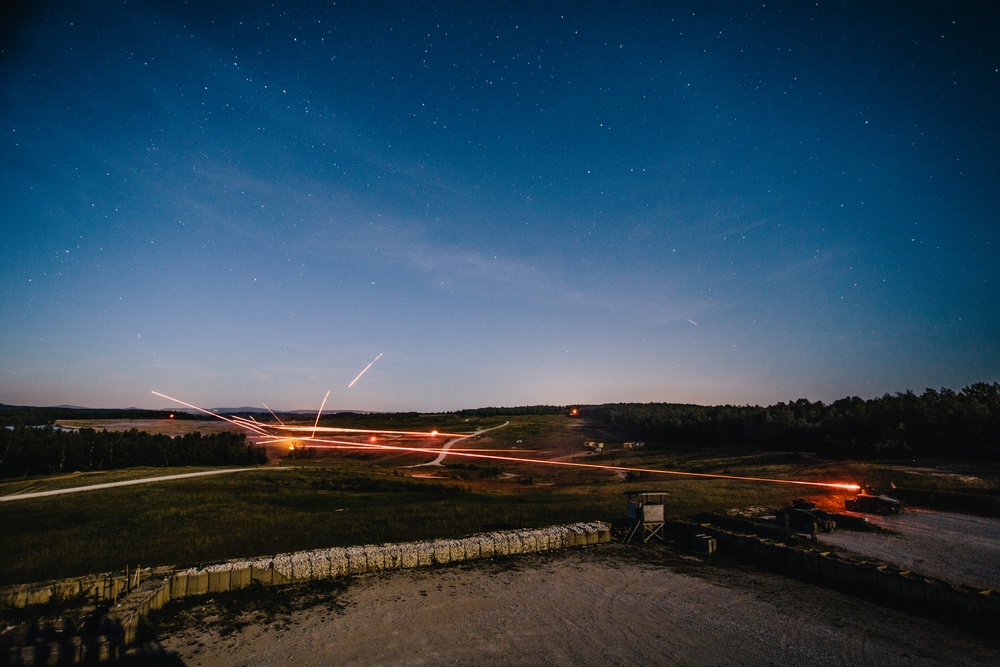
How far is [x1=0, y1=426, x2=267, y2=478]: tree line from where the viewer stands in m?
46.5

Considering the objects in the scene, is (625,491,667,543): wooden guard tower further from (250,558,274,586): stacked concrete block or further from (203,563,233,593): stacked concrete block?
(203,563,233,593): stacked concrete block

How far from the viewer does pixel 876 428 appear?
59688 mm

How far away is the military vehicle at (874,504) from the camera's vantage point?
25.0m

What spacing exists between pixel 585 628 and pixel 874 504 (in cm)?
2384

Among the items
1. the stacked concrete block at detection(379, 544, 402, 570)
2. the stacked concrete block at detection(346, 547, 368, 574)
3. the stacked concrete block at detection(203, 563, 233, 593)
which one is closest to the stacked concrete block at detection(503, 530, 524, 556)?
the stacked concrete block at detection(379, 544, 402, 570)

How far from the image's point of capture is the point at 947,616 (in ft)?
36.7

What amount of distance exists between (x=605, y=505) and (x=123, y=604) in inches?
878

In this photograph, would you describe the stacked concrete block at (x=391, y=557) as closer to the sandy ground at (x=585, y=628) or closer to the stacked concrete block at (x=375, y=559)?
the stacked concrete block at (x=375, y=559)

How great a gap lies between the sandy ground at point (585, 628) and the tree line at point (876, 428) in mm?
49998

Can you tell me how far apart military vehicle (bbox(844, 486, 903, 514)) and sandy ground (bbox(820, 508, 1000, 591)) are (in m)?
0.53

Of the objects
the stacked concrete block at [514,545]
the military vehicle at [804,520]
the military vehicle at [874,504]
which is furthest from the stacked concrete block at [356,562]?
the military vehicle at [874,504]

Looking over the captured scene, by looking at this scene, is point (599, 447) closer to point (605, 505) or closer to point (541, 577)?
point (605, 505)

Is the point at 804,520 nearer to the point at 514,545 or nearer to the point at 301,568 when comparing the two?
the point at 514,545

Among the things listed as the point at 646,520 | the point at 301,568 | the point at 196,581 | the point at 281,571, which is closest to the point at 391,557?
the point at 301,568
